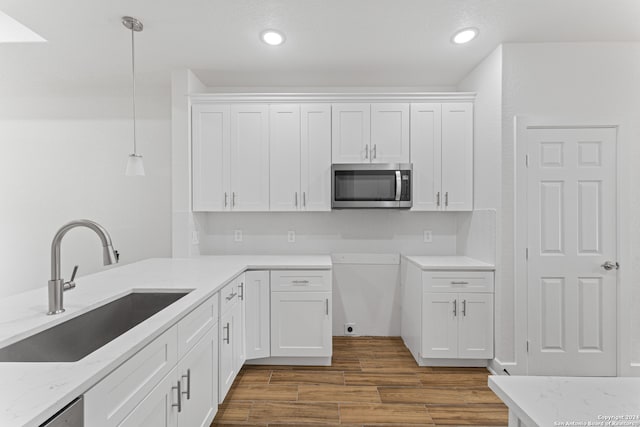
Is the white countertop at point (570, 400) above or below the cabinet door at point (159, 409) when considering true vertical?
above

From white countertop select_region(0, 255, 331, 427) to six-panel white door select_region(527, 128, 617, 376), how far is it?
5.71 feet

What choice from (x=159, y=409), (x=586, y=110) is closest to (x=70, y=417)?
(x=159, y=409)

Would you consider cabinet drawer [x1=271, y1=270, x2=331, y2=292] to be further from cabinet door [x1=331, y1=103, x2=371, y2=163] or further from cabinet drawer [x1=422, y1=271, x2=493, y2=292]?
cabinet door [x1=331, y1=103, x2=371, y2=163]

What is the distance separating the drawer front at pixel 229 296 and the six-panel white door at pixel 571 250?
7.50 ft

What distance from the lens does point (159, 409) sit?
1323 millimetres

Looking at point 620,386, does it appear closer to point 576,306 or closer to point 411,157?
point 576,306

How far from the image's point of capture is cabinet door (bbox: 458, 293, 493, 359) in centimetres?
283

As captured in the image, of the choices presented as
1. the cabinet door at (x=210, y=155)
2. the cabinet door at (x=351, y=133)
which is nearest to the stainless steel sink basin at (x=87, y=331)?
the cabinet door at (x=210, y=155)

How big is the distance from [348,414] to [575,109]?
9.33 ft

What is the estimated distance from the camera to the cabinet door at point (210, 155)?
3.27 m

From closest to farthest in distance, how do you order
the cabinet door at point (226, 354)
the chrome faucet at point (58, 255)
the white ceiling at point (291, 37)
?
1. the chrome faucet at point (58, 255)
2. the cabinet door at point (226, 354)
3. the white ceiling at point (291, 37)

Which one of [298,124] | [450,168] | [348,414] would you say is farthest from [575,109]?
[348,414]

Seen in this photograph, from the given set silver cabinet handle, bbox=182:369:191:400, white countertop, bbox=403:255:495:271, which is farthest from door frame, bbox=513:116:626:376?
silver cabinet handle, bbox=182:369:191:400

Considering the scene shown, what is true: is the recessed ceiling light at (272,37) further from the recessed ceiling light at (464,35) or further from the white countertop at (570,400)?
the white countertop at (570,400)
